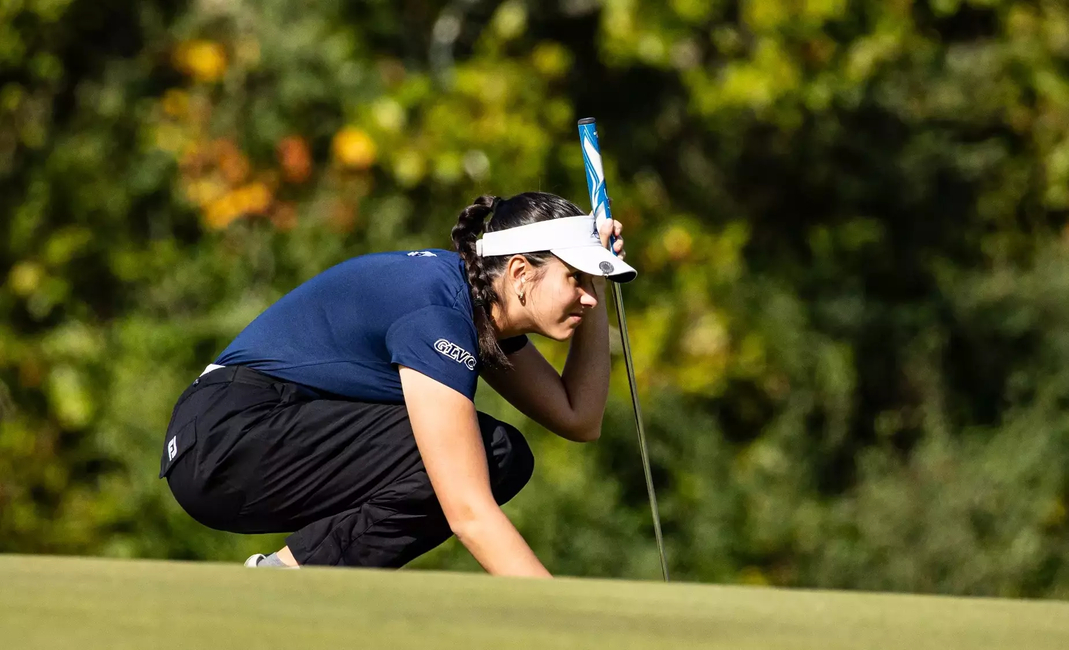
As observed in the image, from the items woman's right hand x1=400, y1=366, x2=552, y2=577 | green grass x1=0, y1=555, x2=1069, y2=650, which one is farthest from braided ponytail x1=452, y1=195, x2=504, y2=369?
green grass x1=0, y1=555, x2=1069, y2=650

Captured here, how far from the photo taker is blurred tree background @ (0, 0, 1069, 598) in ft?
25.1

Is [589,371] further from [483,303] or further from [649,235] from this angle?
[649,235]

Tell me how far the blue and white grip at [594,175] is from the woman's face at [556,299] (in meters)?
0.28

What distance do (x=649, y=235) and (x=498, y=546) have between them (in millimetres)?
5448

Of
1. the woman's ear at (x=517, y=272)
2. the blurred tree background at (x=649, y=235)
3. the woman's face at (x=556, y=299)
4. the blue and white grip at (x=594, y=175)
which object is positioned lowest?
the blurred tree background at (x=649, y=235)

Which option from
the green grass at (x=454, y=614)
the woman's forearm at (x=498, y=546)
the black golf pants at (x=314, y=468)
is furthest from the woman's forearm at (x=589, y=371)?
the green grass at (x=454, y=614)

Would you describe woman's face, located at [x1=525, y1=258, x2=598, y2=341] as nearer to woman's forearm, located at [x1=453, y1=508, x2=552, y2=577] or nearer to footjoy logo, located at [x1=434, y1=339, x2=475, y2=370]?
footjoy logo, located at [x1=434, y1=339, x2=475, y2=370]

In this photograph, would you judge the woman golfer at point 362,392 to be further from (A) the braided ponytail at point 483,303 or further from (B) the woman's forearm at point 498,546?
(B) the woman's forearm at point 498,546

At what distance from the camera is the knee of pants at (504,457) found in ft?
11.6

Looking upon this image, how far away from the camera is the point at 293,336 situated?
11.5 feet

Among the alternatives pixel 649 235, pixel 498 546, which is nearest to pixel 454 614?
pixel 498 546

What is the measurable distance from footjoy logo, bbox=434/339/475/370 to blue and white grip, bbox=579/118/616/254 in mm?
665

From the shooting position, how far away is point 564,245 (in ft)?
11.1

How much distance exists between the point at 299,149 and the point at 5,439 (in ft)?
7.10
